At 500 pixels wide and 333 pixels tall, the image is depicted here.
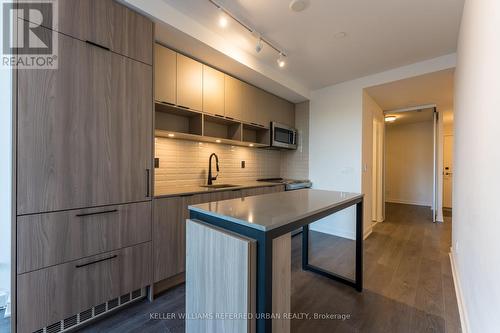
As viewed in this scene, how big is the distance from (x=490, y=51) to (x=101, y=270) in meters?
2.67

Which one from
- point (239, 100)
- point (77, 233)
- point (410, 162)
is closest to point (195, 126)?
point (239, 100)

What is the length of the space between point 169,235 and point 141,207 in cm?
39

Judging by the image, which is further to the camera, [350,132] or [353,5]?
[350,132]

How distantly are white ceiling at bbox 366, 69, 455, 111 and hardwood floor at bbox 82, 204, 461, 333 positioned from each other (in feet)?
7.84

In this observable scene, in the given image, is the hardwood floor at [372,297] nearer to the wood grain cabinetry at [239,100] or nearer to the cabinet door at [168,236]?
the cabinet door at [168,236]

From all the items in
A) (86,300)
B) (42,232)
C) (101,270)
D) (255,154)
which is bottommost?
(86,300)

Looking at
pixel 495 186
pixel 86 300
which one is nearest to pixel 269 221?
pixel 495 186

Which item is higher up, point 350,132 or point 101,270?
point 350,132

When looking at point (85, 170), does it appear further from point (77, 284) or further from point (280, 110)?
point (280, 110)

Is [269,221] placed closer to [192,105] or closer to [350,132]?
[192,105]

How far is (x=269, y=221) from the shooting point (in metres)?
1.08

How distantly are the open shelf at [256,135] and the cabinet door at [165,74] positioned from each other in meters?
1.43

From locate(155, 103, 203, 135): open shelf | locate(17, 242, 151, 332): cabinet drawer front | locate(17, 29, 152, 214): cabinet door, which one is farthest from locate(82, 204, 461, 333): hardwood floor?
locate(155, 103, 203, 135): open shelf

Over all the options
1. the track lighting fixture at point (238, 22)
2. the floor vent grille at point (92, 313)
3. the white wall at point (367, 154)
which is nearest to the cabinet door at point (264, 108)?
the track lighting fixture at point (238, 22)
